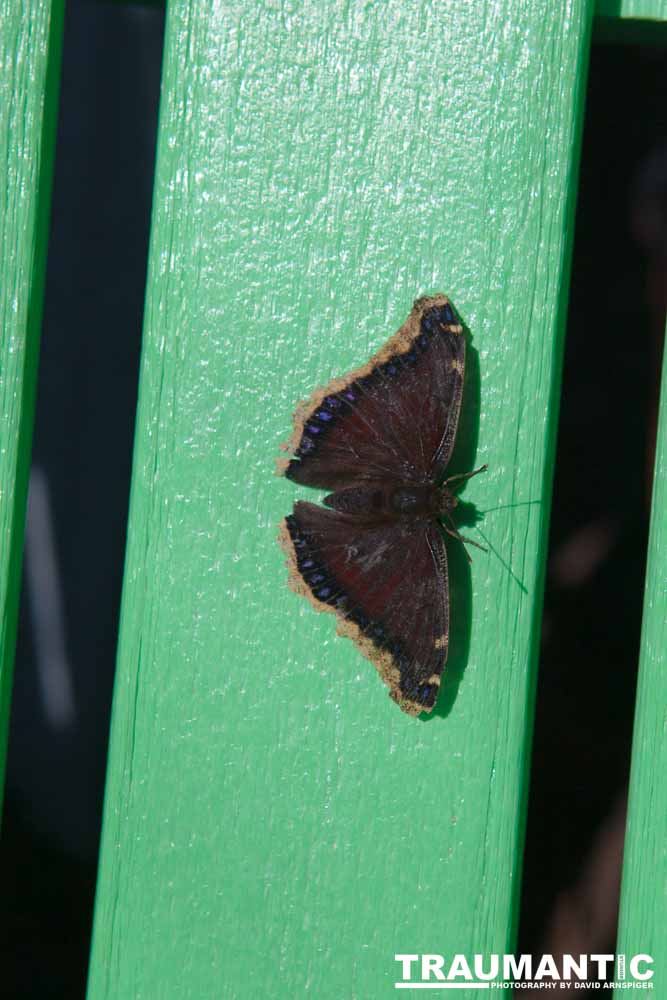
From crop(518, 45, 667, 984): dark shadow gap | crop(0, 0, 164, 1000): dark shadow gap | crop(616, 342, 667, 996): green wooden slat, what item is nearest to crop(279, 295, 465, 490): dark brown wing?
crop(616, 342, 667, 996): green wooden slat

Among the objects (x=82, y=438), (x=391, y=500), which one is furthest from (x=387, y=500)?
(x=82, y=438)

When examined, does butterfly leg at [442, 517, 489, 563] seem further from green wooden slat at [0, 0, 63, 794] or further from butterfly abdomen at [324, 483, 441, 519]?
green wooden slat at [0, 0, 63, 794]

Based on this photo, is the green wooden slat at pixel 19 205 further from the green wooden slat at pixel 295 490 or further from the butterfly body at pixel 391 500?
the butterfly body at pixel 391 500

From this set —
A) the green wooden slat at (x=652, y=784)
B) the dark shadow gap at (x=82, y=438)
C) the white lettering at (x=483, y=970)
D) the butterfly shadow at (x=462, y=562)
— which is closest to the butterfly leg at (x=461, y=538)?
the butterfly shadow at (x=462, y=562)

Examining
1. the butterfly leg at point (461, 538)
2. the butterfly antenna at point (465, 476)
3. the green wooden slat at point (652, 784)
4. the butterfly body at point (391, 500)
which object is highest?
the butterfly antenna at point (465, 476)

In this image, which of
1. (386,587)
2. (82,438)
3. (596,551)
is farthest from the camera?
(82,438)

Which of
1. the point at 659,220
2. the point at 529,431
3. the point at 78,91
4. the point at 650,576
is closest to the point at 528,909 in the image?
the point at 650,576

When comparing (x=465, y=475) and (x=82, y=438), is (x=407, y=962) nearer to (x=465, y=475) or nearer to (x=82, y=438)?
(x=465, y=475)
